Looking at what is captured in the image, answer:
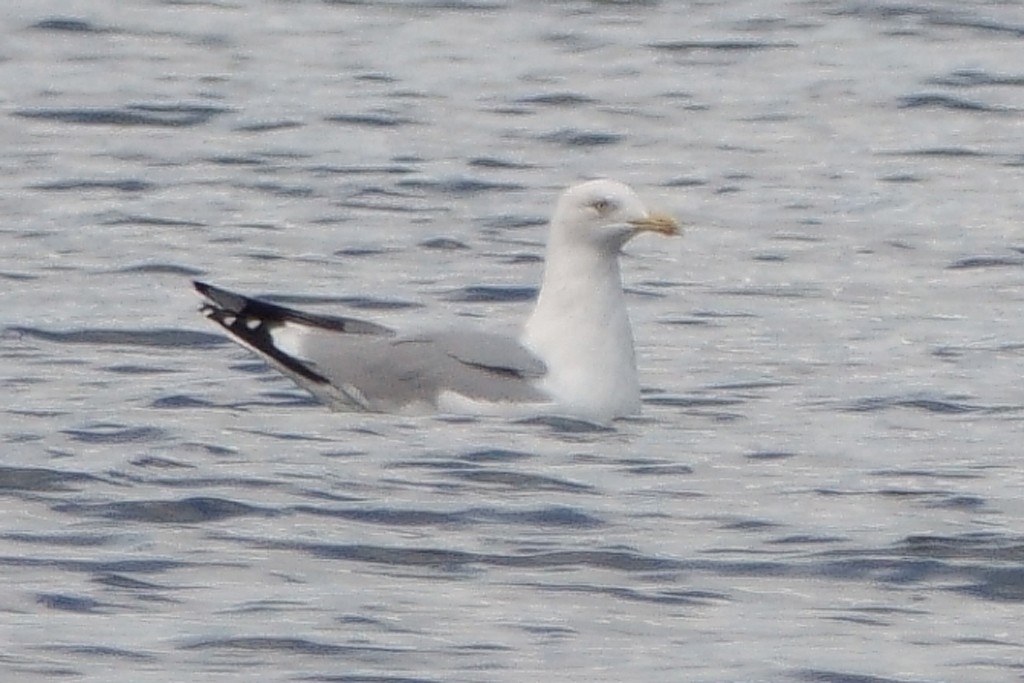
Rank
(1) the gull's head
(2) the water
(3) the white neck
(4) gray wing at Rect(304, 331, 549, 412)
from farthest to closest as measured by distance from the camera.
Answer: (1) the gull's head, (3) the white neck, (4) gray wing at Rect(304, 331, 549, 412), (2) the water

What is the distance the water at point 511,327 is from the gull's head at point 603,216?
2.09 feet

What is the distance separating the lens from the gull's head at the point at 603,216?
11781mm

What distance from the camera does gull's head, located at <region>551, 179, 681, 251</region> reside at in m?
11.8

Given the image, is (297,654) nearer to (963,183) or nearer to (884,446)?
(884,446)

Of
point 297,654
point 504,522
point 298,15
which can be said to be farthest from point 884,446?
point 298,15

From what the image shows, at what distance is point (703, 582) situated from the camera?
887 cm

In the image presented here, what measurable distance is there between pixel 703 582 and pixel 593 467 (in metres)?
1.68

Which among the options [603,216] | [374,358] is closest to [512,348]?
[374,358]

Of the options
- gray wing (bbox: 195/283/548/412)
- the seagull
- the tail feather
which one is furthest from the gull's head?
the tail feather

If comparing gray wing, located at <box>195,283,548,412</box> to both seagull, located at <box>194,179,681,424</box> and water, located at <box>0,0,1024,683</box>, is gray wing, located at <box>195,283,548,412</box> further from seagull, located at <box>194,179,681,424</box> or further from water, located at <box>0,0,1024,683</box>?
water, located at <box>0,0,1024,683</box>

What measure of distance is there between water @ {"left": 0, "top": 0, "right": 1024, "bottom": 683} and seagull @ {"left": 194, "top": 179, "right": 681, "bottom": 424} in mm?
123

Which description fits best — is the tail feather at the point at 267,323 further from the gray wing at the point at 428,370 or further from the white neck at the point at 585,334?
the white neck at the point at 585,334

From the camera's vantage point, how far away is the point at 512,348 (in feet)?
37.9

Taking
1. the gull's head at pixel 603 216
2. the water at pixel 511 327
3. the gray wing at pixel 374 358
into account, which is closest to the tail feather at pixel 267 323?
the gray wing at pixel 374 358
